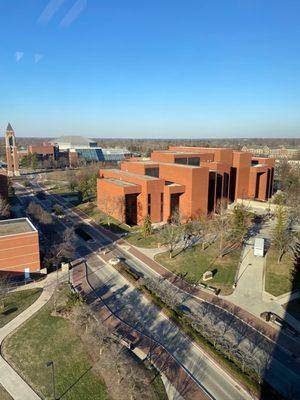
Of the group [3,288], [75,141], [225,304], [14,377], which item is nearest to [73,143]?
[75,141]

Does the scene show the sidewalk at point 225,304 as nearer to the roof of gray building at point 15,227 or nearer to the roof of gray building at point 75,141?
the roof of gray building at point 15,227

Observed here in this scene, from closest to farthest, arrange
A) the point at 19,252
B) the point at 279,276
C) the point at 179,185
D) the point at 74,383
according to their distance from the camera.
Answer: the point at 74,383
the point at 19,252
the point at 279,276
the point at 179,185

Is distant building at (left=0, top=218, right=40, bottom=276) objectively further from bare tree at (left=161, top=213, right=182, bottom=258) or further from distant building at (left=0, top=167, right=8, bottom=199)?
distant building at (left=0, top=167, right=8, bottom=199)

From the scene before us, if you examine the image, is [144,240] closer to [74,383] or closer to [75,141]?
[74,383]

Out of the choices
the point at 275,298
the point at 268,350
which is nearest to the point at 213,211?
the point at 275,298

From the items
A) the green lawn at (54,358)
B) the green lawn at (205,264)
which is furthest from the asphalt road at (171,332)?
the green lawn at (54,358)

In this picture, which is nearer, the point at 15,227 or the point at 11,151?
the point at 15,227

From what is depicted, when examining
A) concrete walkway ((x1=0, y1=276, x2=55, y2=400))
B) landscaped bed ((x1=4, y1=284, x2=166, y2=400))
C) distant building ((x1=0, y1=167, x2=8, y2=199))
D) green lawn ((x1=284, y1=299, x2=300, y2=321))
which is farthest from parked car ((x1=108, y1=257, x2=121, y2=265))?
distant building ((x1=0, y1=167, x2=8, y2=199))

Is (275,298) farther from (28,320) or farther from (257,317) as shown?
(28,320)
